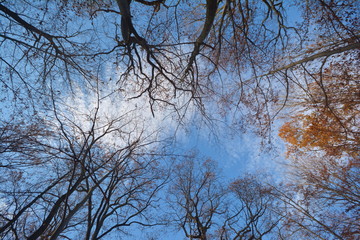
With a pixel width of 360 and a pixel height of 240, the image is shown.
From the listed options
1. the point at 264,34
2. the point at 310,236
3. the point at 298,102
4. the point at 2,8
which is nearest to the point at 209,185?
the point at 310,236

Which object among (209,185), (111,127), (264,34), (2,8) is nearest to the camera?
(2,8)

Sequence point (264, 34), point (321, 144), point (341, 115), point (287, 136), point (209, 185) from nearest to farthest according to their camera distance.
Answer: point (264, 34)
point (341, 115)
point (321, 144)
point (287, 136)
point (209, 185)

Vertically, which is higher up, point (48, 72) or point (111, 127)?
point (48, 72)

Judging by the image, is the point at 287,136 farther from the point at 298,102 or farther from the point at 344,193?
the point at 344,193

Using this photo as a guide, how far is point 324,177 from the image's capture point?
6.35 m

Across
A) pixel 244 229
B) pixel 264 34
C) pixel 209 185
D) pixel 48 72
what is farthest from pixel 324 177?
pixel 48 72

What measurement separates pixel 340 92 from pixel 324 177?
356 cm

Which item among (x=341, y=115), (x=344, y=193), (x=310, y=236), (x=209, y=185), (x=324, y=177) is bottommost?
(x=310, y=236)

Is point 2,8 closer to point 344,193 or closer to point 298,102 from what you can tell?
point 298,102

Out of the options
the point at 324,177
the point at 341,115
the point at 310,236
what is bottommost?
the point at 310,236

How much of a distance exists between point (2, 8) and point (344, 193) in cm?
1105

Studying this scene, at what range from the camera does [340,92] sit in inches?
216

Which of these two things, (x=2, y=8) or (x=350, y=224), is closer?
(x=2, y=8)

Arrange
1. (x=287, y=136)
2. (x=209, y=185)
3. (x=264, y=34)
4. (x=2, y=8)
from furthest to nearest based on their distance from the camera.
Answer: (x=209, y=185) < (x=287, y=136) < (x=264, y=34) < (x=2, y=8)
